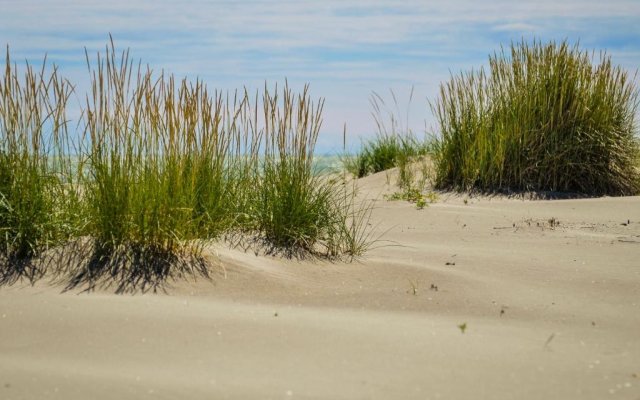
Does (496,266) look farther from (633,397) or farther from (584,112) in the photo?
(584,112)

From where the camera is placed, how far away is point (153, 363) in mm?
2664

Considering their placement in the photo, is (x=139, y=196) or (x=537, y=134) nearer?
(x=139, y=196)

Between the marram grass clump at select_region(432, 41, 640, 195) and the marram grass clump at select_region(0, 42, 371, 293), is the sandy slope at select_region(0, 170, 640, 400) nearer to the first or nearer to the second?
the marram grass clump at select_region(0, 42, 371, 293)

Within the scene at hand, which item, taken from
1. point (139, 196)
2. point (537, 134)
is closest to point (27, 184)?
point (139, 196)

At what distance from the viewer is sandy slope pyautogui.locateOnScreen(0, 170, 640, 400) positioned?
2.48 metres

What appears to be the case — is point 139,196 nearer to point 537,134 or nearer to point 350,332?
point 350,332

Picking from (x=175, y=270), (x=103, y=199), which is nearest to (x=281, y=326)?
(x=175, y=270)

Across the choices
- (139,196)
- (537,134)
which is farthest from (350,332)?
(537,134)

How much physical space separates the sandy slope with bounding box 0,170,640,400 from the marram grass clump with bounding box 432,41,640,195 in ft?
11.0

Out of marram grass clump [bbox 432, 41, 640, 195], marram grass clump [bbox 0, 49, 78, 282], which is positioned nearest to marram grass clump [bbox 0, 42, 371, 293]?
marram grass clump [bbox 0, 49, 78, 282]

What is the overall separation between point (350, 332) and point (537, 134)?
228 inches

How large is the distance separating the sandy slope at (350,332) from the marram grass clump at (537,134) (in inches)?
132

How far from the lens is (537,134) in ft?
26.8

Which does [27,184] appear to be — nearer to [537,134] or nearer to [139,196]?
[139,196]
